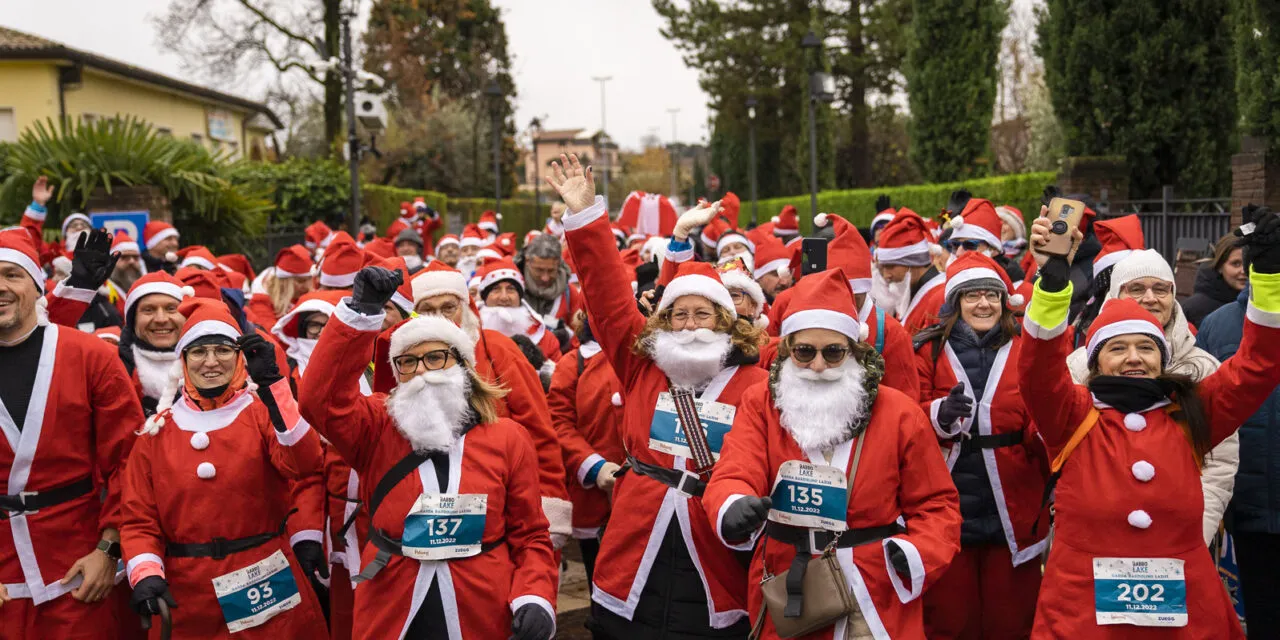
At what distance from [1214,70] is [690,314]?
1172 centimetres

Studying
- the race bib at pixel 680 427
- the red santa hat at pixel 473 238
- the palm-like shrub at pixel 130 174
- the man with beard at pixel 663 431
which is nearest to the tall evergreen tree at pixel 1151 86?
the red santa hat at pixel 473 238

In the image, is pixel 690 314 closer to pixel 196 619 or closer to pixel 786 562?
pixel 786 562

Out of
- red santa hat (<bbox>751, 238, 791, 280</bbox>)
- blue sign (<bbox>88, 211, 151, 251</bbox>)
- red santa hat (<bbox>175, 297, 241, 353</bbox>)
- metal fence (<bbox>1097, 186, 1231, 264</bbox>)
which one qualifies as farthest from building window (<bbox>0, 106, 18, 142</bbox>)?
red santa hat (<bbox>175, 297, 241, 353</bbox>)

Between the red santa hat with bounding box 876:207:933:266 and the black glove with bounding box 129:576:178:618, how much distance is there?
14.1 ft

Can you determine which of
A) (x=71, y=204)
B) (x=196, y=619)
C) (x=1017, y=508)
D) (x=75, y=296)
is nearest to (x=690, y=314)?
(x=1017, y=508)

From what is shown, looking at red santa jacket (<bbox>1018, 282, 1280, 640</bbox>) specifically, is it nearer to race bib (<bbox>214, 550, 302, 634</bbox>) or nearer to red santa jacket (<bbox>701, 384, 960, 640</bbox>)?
red santa jacket (<bbox>701, 384, 960, 640</bbox>)

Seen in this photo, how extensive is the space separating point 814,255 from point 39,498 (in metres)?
3.20

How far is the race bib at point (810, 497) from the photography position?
3.71 m

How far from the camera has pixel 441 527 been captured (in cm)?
396

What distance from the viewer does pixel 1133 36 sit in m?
14.0

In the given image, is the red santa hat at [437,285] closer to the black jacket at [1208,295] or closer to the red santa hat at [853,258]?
the red santa hat at [853,258]

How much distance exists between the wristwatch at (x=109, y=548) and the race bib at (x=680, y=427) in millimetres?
2176

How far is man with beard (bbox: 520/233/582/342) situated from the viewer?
8.31m

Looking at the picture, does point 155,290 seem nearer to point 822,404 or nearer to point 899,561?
point 822,404
